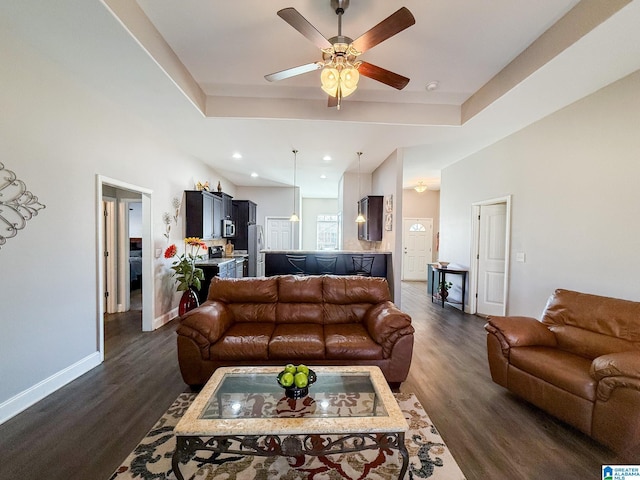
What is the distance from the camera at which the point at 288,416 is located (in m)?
1.49

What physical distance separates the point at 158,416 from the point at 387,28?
336cm

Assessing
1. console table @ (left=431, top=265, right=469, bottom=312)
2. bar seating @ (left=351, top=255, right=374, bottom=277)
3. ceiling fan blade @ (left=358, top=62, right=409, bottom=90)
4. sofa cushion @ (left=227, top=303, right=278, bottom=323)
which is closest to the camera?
ceiling fan blade @ (left=358, top=62, right=409, bottom=90)

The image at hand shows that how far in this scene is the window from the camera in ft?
35.1

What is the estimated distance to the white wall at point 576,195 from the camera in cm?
259

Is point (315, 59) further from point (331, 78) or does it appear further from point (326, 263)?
point (326, 263)

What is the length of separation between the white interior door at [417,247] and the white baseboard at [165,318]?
264 inches

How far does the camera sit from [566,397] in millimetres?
1916

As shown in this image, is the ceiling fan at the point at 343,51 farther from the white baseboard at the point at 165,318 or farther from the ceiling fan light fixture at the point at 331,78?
the white baseboard at the point at 165,318

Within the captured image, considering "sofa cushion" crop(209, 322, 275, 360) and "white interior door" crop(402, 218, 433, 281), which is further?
"white interior door" crop(402, 218, 433, 281)

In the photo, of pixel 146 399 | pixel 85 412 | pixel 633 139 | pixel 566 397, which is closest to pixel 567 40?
pixel 633 139

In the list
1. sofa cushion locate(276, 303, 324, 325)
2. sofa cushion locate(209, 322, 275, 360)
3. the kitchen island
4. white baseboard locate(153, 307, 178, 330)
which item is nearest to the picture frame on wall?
the kitchen island

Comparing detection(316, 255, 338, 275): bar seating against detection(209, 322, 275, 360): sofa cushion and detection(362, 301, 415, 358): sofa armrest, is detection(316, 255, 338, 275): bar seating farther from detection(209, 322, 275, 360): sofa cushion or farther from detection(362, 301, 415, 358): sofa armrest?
detection(209, 322, 275, 360): sofa cushion

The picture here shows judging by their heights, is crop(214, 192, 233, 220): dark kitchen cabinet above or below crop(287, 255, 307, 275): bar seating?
above

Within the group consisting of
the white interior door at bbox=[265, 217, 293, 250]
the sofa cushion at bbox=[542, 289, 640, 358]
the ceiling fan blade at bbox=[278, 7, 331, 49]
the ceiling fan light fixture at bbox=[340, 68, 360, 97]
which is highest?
the ceiling fan blade at bbox=[278, 7, 331, 49]
